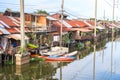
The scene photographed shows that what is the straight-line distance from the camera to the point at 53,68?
87.5 feet

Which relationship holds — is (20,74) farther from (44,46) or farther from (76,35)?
(76,35)

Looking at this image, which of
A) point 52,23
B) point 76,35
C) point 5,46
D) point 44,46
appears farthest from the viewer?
point 76,35

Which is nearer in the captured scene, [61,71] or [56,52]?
[61,71]

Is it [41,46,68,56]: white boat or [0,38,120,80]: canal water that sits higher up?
[41,46,68,56]: white boat

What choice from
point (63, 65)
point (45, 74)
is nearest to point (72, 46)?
point (63, 65)

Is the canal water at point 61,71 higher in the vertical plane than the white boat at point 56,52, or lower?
lower

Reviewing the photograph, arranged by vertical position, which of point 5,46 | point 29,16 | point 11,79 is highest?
point 29,16

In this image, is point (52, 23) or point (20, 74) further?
point (52, 23)

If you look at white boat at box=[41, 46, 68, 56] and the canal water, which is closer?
the canal water

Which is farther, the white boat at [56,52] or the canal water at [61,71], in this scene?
the white boat at [56,52]

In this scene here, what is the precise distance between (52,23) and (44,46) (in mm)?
7951

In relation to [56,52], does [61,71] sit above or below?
below

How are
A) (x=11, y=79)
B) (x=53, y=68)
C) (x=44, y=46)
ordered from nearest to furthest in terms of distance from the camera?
(x=11, y=79), (x=53, y=68), (x=44, y=46)

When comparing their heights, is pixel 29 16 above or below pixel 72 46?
above
